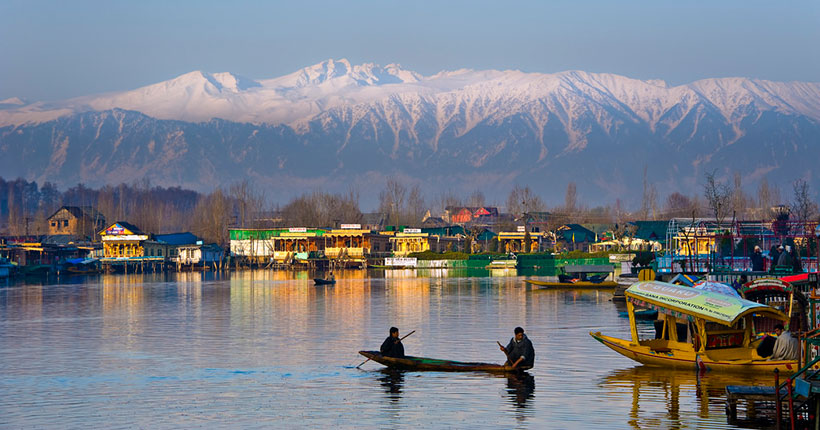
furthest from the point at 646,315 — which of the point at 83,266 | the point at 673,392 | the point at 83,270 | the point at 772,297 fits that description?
the point at 83,266

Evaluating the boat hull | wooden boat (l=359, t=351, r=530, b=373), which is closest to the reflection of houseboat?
wooden boat (l=359, t=351, r=530, b=373)

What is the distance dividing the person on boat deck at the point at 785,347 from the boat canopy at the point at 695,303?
63 cm

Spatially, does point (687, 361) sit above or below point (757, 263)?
below

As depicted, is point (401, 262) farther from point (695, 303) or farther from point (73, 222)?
point (695, 303)

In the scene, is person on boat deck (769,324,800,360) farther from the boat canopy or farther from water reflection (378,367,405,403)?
water reflection (378,367,405,403)

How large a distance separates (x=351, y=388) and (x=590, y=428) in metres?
8.83

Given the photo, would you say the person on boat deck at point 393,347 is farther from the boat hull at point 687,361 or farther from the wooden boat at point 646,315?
the wooden boat at point 646,315

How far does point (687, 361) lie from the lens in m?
31.3

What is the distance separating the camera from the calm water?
25.9m

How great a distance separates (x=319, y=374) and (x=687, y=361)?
11647 millimetres

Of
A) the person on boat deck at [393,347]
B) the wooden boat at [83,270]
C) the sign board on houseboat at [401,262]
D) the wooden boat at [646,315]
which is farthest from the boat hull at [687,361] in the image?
the sign board on houseboat at [401,262]

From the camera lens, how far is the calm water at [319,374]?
25.9 meters

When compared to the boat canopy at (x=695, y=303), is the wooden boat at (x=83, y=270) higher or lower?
lower

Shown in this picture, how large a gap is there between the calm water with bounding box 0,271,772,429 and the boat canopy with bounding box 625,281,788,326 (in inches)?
78.4
